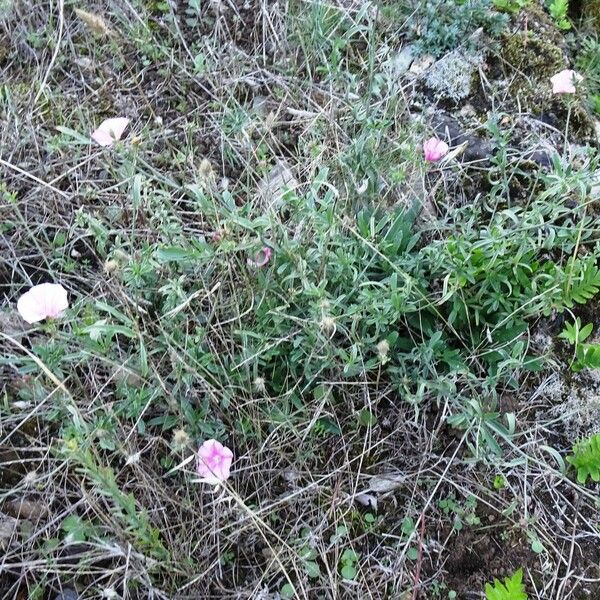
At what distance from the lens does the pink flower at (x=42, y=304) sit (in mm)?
1623

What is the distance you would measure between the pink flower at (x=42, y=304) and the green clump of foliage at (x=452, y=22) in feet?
4.77

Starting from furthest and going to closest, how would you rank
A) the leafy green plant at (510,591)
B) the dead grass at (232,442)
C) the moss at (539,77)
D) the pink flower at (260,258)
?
the moss at (539,77) → the pink flower at (260,258) → the dead grass at (232,442) → the leafy green plant at (510,591)

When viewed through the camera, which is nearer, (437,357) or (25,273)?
(437,357)

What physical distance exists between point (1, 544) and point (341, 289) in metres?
1.00

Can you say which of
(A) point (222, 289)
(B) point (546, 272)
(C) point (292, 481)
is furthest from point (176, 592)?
(B) point (546, 272)

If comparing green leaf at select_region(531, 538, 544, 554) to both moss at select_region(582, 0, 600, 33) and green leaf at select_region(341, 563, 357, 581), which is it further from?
moss at select_region(582, 0, 600, 33)

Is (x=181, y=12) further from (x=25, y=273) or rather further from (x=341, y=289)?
(x=341, y=289)

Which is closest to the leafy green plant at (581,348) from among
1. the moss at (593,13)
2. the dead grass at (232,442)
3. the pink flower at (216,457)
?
the dead grass at (232,442)

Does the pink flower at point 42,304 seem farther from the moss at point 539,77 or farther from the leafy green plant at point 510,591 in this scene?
the moss at point 539,77

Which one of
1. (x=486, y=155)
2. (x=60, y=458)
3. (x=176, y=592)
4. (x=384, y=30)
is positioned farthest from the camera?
(x=384, y=30)

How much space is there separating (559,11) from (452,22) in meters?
0.40

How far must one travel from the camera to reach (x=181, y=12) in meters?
2.46

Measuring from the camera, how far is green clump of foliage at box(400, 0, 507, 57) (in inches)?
89.7

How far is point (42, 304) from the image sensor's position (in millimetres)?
1646
